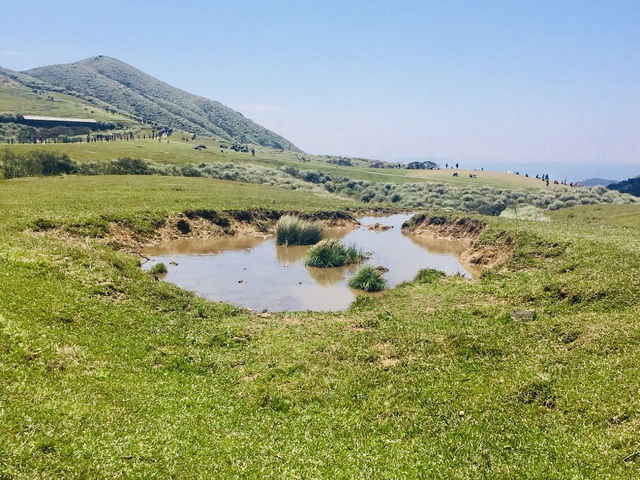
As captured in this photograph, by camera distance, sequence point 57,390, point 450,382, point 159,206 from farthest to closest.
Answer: point 159,206, point 450,382, point 57,390

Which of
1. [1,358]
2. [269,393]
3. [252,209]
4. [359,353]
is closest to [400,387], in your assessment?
[359,353]

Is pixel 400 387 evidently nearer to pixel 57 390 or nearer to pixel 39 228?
pixel 57 390

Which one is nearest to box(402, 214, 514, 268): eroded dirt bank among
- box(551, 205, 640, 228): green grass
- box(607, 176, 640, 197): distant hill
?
box(551, 205, 640, 228): green grass

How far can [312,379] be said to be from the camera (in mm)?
16469

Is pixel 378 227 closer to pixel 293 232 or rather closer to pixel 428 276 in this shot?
pixel 293 232

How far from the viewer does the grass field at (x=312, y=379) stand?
34.9 feet

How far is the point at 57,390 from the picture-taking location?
12.2 meters

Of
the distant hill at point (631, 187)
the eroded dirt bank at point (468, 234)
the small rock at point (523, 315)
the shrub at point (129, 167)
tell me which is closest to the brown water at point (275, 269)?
the eroded dirt bank at point (468, 234)

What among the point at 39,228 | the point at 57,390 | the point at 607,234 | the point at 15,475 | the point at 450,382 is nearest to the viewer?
the point at 15,475

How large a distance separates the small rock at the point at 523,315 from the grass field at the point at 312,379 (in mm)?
363

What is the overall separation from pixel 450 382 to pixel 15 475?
1305 cm

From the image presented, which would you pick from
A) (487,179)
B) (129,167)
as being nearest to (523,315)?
(129,167)

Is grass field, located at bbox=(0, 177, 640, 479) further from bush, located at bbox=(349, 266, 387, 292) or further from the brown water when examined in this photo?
bush, located at bbox=(349, 266, 387, 292)

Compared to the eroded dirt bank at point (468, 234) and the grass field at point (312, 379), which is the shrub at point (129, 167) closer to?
the eroded dirt bank at point (468, 234)
